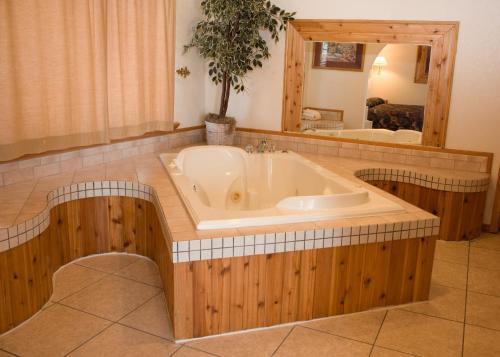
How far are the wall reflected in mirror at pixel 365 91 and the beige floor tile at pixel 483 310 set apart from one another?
1569mm

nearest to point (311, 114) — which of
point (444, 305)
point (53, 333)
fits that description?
point (444, 305)

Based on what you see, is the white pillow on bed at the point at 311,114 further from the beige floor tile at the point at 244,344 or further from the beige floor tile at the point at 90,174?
the beige floor tile at the point at 244,344

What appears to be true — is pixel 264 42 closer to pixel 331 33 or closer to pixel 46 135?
pixel 331 33

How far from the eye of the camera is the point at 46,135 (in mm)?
2906

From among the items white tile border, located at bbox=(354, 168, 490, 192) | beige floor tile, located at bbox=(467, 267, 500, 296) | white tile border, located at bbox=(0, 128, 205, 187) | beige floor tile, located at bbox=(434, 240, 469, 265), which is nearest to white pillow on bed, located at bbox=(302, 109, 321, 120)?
white tile border, located at bbox=(354, 168, 490, 192)

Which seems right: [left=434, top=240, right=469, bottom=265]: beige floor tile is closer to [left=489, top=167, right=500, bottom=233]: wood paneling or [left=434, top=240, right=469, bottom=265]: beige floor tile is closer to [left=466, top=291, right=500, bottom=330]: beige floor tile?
[left=489, top=167, right=500, bottom=233]: wood paneling

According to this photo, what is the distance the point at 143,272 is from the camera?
A: 2.83 meters

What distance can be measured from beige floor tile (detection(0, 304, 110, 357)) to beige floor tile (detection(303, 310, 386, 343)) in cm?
→ 108

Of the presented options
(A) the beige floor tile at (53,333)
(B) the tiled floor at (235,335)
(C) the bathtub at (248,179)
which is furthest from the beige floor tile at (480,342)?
(A) the beige floor tile at (53,333)

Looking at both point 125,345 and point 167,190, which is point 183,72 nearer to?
point 167,190

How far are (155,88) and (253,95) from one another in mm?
1037

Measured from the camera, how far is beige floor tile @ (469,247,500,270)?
122 inches

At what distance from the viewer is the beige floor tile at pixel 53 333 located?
206 centimetres

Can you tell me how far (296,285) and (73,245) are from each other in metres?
1.49
